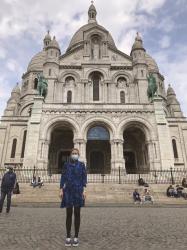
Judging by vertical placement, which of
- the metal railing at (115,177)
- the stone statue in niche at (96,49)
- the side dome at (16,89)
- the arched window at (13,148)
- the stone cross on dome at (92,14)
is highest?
the stone cross on dome at (92,14)

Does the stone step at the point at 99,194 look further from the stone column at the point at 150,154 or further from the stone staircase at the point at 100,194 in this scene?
the stone column at the point at 150,154

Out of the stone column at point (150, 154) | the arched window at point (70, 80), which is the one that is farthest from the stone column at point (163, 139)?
the arched window at point (70, 80)

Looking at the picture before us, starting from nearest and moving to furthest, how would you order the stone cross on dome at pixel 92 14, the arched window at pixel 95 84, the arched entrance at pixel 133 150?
the arched entrance at pixel 133 150 → the arched window at pixel 95 84 → the stone cross on dome at pixel 92 14

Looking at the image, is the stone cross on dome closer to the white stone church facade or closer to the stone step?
the white stone church facade

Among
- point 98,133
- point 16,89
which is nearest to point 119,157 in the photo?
point 98,133

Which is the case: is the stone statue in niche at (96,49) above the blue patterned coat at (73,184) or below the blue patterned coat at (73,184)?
above

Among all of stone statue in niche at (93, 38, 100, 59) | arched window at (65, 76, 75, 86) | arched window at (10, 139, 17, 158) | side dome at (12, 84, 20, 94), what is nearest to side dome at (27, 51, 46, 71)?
side dome at (12, 84, 20, 94)

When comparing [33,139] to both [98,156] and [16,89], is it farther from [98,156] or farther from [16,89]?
[16,89]

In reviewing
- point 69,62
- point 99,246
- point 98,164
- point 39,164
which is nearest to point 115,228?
point 99,246

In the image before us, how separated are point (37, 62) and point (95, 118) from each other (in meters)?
23.2

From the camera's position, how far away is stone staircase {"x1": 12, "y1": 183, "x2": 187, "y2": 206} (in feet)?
44.8

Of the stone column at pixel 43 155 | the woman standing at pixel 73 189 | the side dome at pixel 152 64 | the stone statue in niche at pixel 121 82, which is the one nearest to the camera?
the woman standing at pixel 73 189

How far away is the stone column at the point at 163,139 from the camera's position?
21484 mm

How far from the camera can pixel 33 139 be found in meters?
22.0
